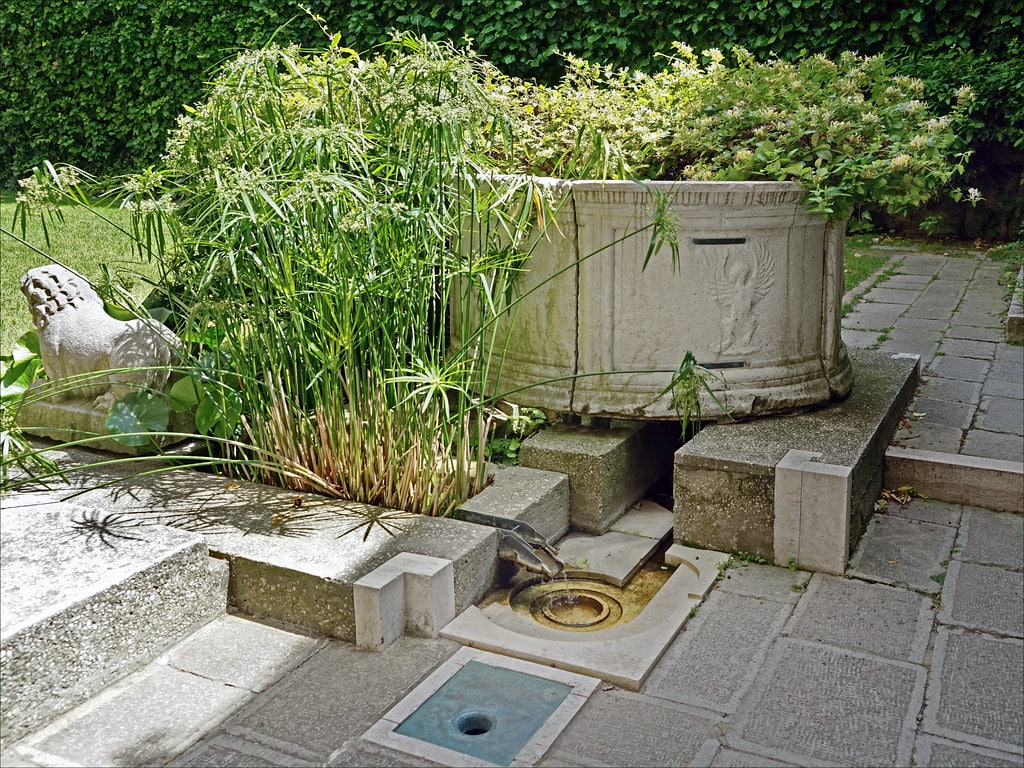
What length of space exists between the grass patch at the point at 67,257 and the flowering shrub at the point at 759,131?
286cm

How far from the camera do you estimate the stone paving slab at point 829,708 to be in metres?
2.37

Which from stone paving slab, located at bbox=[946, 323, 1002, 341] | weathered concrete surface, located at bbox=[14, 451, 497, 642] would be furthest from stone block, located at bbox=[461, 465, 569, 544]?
stone paving slab, located at bbox=[946, 323, 1002, 341]

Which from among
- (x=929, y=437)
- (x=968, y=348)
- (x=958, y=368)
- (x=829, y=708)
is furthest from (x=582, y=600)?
(x=968, y=348)

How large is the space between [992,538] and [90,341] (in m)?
3.30

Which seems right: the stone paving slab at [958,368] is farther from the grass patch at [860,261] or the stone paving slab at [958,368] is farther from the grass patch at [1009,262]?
the grass patch at [860,261]

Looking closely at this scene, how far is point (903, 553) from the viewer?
3.43 meters

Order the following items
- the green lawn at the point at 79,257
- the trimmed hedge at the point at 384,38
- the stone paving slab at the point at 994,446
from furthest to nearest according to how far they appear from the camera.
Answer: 1. the trimmed hedge at the point at 384,38
2. the green lawn at the point at 79,257
3. the stone paving slab at the point at 994,446

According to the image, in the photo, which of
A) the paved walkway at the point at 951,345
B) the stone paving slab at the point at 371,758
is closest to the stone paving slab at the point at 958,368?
the paved walkway at the point at 951,345

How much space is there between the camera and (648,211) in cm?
363

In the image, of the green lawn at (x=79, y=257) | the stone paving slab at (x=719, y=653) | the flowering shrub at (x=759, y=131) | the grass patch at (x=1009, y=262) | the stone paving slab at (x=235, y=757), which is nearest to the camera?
the stone paving slab at (x=235, y=757)

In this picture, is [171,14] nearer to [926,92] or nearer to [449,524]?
[926,92]

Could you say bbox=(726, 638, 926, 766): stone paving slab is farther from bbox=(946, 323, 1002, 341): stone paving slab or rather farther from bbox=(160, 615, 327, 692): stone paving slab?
bbox=(946, 323, 1002, 341): stone paving slab

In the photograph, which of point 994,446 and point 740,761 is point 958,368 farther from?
point 740,761

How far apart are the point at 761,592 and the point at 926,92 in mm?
6066
